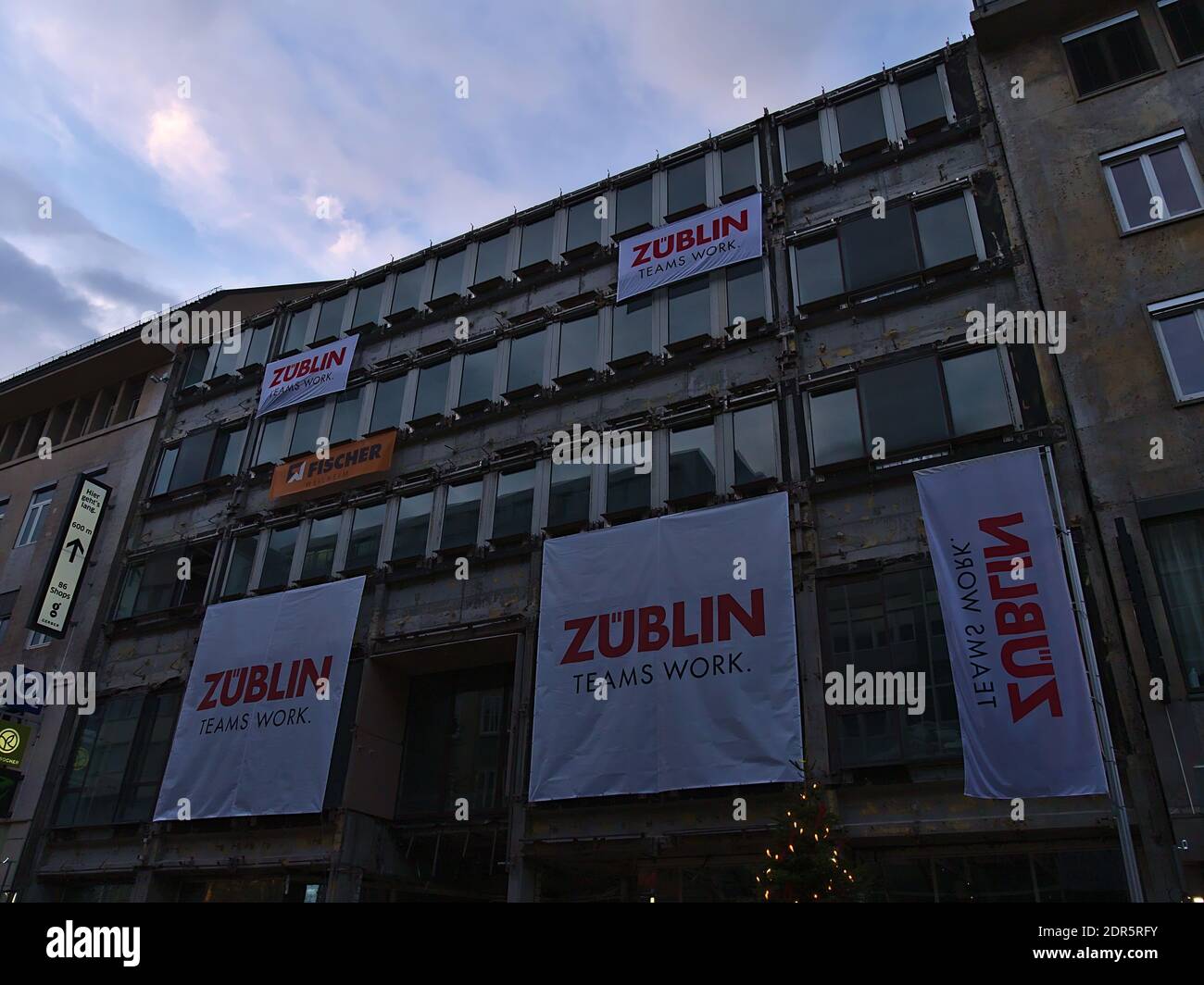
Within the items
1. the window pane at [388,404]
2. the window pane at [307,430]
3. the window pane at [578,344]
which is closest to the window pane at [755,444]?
the window pane at [578,344]

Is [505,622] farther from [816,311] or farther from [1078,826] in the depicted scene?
[1078,826]

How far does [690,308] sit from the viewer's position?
89.2 ft

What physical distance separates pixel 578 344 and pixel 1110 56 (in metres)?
16.1

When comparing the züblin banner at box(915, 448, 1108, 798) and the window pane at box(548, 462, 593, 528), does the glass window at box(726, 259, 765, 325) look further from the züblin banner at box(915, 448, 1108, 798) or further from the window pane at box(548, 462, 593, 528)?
the züblin banner at box(915, 448, 1108, 798)

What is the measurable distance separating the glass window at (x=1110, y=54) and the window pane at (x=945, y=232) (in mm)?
4153

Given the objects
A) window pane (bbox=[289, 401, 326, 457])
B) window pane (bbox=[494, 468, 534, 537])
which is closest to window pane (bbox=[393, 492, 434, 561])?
window pane (bbox=[494, 468, 534, 537])

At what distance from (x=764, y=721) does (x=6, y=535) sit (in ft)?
112

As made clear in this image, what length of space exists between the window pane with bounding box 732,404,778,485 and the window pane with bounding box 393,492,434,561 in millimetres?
10000

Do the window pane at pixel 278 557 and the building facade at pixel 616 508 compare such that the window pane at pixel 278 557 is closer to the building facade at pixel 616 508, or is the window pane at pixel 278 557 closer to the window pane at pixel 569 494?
the building facade at pixel 616 508

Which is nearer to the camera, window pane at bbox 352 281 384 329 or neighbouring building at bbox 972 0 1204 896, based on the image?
neighbouring building at bbox 972 0 1204 896

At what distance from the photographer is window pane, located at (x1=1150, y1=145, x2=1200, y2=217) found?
21.0 meters

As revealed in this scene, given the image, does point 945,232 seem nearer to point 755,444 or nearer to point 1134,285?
point 1134,285

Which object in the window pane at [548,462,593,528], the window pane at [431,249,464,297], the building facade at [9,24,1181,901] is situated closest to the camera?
the building facade at [9,24,1181,901]
